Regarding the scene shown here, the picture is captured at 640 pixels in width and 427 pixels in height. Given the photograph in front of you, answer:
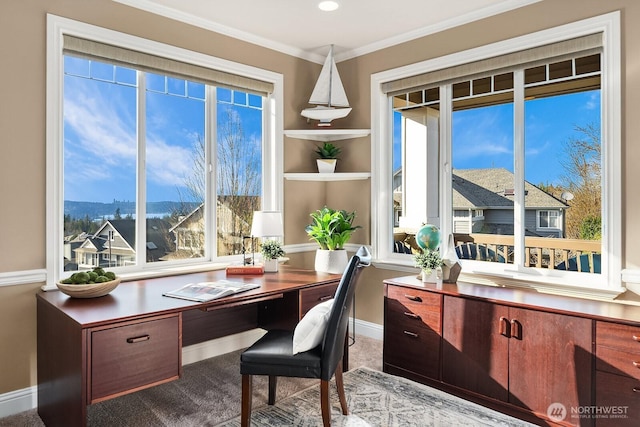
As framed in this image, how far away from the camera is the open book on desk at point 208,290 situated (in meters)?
2.33

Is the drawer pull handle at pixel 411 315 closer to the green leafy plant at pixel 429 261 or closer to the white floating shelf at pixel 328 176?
the green leafy plant at pixel 429 261

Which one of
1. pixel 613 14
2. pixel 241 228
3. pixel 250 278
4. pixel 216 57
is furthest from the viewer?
pixel 241 228

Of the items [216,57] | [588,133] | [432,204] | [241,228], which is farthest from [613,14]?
[241,228]

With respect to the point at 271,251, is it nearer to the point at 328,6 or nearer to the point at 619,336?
the point at 328,6

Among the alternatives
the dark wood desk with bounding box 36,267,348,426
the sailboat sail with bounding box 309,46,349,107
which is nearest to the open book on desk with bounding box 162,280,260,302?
the dark wood desk with bounding box 36,267,348,426

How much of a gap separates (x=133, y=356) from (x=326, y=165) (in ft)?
7.83

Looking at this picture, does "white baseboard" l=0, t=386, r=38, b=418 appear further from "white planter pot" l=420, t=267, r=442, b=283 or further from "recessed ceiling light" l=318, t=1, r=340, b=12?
"recessed ceiling light" l=318, t=1, r=340, b=12

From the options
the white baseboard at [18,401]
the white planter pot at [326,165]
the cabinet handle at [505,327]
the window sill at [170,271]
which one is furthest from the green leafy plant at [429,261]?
the white baseboard at [18,401]

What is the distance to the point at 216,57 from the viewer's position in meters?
3.33

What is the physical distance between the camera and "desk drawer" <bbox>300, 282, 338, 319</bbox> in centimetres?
278

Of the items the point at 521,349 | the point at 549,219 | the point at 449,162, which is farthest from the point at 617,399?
the point at 449,162

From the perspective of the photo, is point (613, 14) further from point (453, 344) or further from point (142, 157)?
point (142, 157)

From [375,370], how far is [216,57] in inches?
106

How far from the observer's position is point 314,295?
9.35 ft
